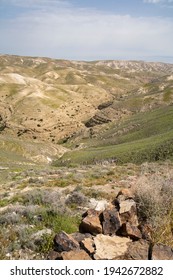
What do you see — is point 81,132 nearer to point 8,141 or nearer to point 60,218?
point 8,141

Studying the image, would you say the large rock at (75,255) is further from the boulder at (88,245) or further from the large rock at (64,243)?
the large rock at (64,243)

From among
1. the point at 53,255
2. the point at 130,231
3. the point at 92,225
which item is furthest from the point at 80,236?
the point at 130,231

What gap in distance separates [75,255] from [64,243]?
766mm

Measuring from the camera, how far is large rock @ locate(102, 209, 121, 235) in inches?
335

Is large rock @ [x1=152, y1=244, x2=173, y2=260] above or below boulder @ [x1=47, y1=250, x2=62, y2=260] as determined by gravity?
above

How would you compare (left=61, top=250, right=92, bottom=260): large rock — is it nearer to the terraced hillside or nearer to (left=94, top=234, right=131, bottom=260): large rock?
(left=94, top=234, right=131, bottom=260): large rock

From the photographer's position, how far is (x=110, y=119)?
263ft

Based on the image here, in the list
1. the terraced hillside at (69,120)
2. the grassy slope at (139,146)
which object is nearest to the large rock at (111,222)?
the grassy slope at (139,146)

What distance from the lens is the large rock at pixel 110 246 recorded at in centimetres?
720

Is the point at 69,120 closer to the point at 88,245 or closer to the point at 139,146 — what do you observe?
the point at 139,146

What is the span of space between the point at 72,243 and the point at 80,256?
699 millimetres

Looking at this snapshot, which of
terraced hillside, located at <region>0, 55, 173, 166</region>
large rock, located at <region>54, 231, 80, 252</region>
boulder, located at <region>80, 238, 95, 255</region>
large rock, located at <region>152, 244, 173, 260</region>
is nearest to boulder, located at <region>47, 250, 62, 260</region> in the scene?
large rock, located at <region>54, 231, 80, 252</region>

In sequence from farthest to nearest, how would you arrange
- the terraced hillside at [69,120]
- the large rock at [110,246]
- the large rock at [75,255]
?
the terraced hillside at [69,120] → the large rock at [110,246] → the large rock at [75,255]

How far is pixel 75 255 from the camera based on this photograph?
6.95 metres
